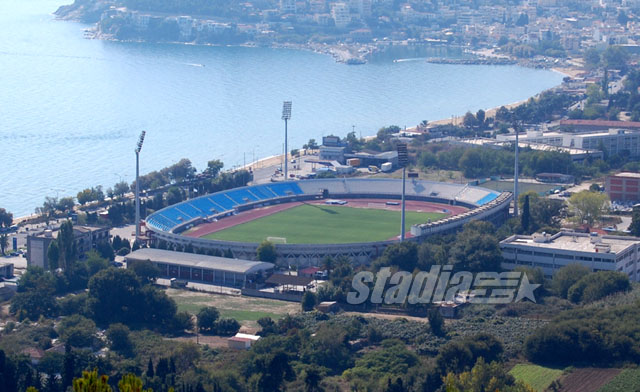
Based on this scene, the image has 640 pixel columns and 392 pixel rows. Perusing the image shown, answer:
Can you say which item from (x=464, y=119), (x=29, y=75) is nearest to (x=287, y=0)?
(x=29, y=75)

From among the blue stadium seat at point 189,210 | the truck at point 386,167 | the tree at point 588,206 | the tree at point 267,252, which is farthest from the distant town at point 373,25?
the tree at point 267,252

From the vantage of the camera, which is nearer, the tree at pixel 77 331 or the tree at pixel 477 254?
the tree at pixel 77 331

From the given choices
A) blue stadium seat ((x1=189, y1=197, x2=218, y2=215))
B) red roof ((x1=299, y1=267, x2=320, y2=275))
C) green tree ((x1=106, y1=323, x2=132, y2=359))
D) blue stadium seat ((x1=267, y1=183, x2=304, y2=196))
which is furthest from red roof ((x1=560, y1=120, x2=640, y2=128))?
green tree ((x1=106, y1=323, x2=132, y2=359))

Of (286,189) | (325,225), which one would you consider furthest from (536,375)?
(286,189)

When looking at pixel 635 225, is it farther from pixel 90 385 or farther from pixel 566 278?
pixel 90 385

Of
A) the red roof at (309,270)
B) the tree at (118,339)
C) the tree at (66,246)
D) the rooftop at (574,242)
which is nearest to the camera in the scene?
the tree at (118,339)

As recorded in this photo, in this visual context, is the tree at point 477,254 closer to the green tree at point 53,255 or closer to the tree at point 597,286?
the tree at point 597,286

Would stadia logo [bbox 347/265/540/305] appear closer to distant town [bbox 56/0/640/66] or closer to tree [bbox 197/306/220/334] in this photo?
tree [bbox 197/306/220/334]
